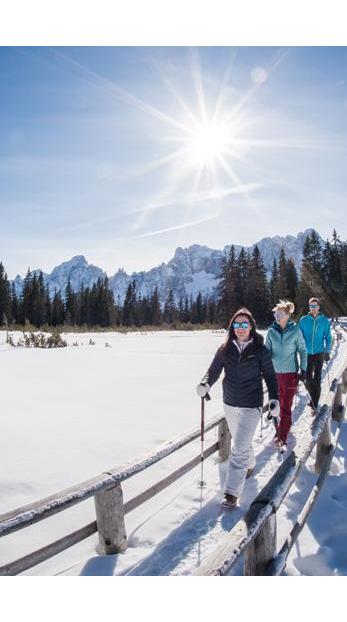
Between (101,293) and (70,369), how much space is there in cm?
6506

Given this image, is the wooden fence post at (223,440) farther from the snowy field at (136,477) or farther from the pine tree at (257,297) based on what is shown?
the pine tree at (257,297)

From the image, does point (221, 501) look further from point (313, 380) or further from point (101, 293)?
point (101, 293)

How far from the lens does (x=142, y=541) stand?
13.0ft

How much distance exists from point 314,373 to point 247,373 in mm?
4470

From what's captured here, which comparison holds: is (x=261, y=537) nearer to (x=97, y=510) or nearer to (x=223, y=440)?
(x=97, y=510)

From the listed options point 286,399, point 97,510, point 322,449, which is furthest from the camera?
point 286,399

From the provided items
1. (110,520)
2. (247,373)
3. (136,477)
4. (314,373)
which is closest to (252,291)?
(314,373)

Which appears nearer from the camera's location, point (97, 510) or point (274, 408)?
point (97, 510)

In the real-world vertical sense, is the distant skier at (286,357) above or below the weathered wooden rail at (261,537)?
above

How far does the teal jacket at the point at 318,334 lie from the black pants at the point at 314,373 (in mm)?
129

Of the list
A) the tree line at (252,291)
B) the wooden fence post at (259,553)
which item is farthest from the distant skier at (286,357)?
the tree line at (252,291)

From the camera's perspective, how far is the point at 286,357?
636 cm

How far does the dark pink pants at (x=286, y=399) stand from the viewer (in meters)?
6.36
